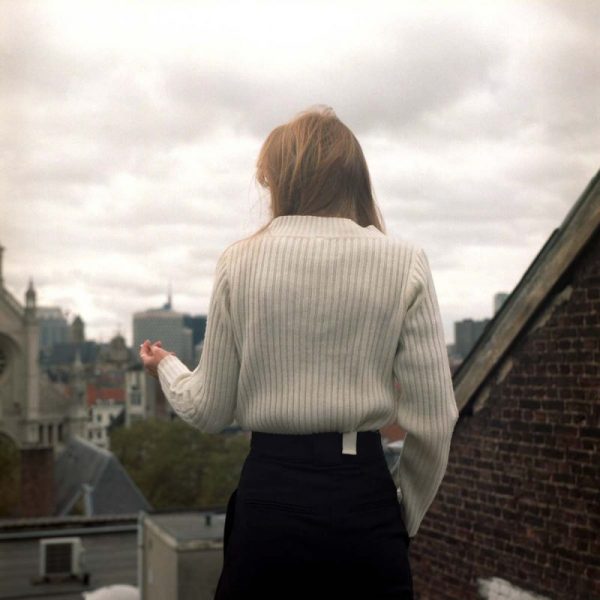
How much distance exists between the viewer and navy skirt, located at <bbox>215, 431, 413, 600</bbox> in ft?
7.11

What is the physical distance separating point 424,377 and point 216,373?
48 centimetres

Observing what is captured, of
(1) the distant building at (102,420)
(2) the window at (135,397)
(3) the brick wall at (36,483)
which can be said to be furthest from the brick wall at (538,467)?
(2) the window at (135,397)

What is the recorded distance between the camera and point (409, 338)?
7.31 feet

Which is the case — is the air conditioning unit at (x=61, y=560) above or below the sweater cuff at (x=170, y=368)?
below

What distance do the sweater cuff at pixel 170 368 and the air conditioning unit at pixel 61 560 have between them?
50.1ft

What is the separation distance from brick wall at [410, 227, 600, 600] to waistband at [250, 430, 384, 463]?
251 cm

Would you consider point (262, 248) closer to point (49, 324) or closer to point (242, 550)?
point (242, 550)

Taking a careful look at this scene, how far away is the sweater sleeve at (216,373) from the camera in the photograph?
7.60 ft

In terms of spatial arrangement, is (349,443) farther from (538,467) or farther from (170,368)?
(538,467)

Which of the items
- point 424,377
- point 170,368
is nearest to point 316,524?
point 424,377

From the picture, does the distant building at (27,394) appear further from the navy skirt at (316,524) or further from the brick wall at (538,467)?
the navy skirt at (316,524)

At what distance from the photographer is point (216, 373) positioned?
2.33 meters

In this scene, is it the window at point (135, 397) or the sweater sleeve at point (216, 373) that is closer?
the sweater sleeve at point (216, 373)

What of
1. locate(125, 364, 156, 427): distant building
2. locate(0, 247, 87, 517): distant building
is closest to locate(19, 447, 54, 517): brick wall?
locate(0, 247, 87, 517): distant building
